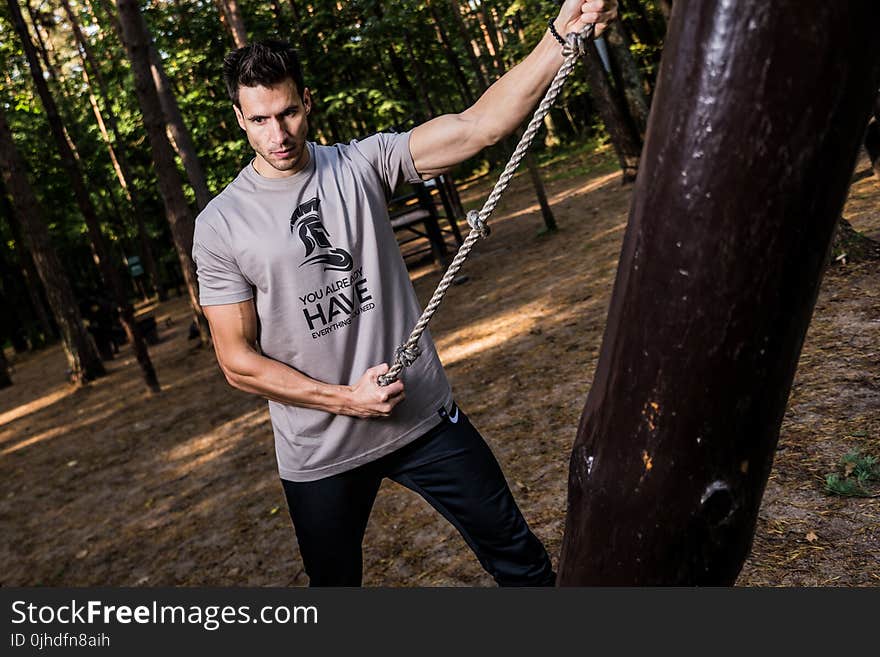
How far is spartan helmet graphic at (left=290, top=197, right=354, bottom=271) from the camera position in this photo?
234cm

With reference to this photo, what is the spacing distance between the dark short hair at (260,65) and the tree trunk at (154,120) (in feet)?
23.8

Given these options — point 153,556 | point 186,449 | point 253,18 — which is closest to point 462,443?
point 153,556

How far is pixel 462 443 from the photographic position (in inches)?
99.2

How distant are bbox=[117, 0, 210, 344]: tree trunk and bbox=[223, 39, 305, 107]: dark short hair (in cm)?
725

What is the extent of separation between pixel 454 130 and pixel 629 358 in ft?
4.39

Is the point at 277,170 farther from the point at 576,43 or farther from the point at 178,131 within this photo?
the point at 178,131

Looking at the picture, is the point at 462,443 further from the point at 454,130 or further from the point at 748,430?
the point at 748,430

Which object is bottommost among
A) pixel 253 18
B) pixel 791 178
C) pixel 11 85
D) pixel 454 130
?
pixel 791 178

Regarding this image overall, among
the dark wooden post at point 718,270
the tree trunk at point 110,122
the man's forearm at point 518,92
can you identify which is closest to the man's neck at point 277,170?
the man's forearm at point 518,92

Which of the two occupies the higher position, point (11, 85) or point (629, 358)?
point (11, 85)

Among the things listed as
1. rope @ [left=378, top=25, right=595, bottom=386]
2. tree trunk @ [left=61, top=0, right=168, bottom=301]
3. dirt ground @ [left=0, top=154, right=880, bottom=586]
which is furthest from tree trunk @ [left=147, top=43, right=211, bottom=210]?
tree trunk @ [left=61, top=0, right=168, bottom=301]

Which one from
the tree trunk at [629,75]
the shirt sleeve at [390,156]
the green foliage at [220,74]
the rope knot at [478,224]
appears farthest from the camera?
the green foliage at [220,74]

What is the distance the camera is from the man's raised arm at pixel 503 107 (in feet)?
5.64

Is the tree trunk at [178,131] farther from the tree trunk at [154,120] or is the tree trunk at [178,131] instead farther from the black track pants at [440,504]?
the black track pants at [440,504]
